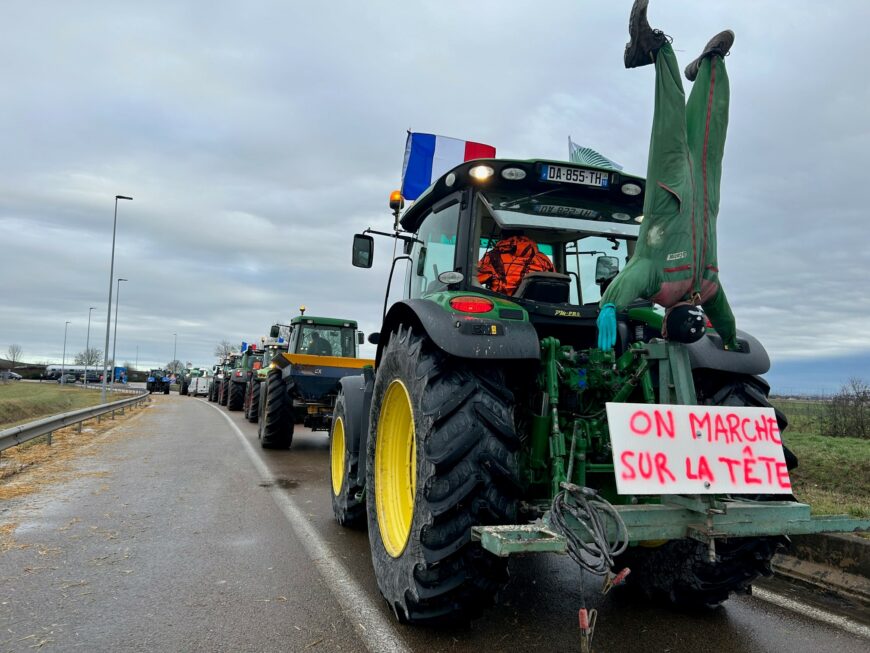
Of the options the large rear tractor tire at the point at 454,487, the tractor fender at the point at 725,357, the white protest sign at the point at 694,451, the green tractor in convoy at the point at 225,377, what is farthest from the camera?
the green tractor in convoy at the point at 225,377

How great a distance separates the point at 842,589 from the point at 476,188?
3.58 meters

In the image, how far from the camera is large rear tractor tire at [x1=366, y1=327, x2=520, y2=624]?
2846 mm

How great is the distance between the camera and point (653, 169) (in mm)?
3111

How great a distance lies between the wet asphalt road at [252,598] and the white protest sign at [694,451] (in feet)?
3.52

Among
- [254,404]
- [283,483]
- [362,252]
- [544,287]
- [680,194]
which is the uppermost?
[362,252]

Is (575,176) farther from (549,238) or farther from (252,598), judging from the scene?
(252,598)

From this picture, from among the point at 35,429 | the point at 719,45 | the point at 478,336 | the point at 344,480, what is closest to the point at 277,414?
the point at 35,429

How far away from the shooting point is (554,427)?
10.2 feet

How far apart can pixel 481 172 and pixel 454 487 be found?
196cm

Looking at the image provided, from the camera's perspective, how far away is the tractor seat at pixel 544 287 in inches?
149

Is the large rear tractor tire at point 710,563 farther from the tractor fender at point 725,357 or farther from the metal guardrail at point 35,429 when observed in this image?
the metal guardrail at point 35,429

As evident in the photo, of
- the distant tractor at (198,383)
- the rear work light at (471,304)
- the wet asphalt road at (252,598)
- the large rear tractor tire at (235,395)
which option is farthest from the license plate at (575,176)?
the distant tractor at (198,383)

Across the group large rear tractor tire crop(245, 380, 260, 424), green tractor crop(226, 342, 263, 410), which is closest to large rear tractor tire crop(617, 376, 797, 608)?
large rear tractor tire crop(245, 380, 260, 424)

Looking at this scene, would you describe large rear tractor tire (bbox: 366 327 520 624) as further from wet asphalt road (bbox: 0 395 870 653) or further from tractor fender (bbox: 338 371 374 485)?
tractor fender (bbox: 338 371 374 485)
